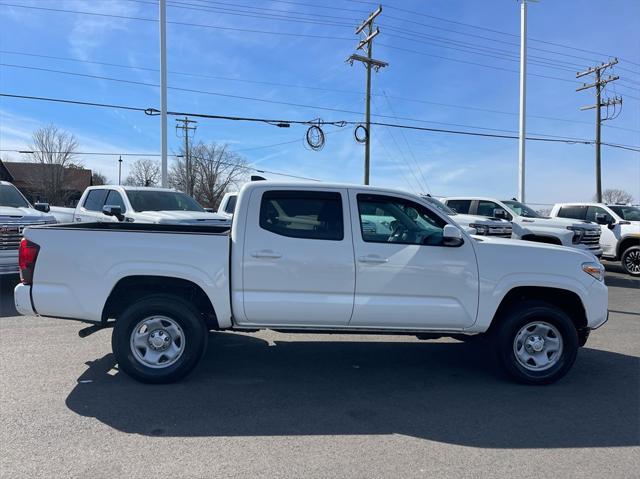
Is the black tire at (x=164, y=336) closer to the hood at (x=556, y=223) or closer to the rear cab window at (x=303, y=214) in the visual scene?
the rear cab window at (x=303, y=214)

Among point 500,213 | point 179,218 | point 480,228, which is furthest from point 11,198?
point 500,213

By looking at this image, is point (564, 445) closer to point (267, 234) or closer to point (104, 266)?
point (267, 234)

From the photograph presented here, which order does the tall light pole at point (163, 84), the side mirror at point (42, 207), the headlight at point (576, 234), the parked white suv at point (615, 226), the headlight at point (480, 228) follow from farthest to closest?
the tall light pole at point (163, 84), the parked white suv at point (615, 226), the headlight at point (480, 228), the headlight at point (576, 234), the side mirror at point (42, 207)

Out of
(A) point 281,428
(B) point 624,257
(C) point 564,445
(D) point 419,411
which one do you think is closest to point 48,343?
(A) point 281,428

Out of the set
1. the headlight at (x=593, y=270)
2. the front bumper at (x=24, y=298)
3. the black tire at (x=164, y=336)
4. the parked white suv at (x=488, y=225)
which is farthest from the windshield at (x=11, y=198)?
the headlight at (x=593, y=270)

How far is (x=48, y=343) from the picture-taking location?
6.04 meters

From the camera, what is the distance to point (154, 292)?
191 inches

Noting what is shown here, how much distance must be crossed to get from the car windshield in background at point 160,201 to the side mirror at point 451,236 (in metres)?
7.92

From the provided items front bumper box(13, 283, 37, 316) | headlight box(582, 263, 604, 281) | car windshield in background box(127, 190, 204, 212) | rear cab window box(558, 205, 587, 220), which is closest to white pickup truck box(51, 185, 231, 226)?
car windshield in background box(127, 190, 204, 212)

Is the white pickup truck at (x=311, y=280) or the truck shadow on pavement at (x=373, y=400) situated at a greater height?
the white pickup truck at (x=311, y=280)

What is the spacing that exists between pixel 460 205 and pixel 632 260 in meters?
4.78

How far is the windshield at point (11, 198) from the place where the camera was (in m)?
10.6

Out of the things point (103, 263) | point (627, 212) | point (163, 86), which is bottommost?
point (103, 263)

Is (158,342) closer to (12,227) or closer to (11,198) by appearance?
(12,227)
